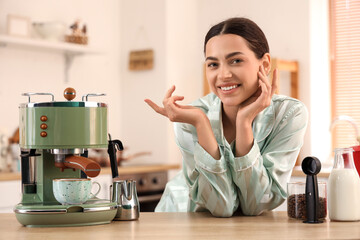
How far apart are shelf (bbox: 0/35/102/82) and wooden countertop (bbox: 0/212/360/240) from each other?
8.11ft

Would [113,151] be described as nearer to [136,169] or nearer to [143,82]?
[136,169]

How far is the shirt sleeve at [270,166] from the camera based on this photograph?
179cm

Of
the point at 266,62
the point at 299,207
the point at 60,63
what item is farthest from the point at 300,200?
the point at 60,63

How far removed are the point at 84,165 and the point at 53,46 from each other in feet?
9.15

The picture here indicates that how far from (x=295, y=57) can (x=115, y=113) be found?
1.59 metres

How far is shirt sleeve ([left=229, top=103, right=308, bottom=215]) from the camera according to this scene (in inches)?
70.7

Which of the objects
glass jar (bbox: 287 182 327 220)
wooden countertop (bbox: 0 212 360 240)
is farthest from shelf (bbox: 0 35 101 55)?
glass jar (bbox: 287 182 327 220)

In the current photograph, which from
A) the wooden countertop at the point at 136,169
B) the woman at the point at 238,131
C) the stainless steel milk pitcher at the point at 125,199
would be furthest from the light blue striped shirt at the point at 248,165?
the wooden countertop at the point at 136,169

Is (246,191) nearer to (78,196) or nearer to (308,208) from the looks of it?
(308,208)

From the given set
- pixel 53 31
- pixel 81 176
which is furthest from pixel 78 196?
pixel 53 31

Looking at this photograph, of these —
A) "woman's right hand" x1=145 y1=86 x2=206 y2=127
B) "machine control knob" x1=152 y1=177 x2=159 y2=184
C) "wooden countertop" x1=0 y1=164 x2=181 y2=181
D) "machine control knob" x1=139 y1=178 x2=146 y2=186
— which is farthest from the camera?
"machine control knob" x1=152 y1=177 x2=159 y2=184

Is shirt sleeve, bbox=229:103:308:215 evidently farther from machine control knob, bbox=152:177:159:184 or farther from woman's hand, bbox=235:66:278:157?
machine control knob, bbox=152:177:159:184

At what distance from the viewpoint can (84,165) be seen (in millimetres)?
1633

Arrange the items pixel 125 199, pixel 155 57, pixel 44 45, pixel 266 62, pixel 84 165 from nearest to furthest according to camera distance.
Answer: pixel 84 165
pixel 125 199
pixel 266 62
pixel 44 45
pixel 155 57
